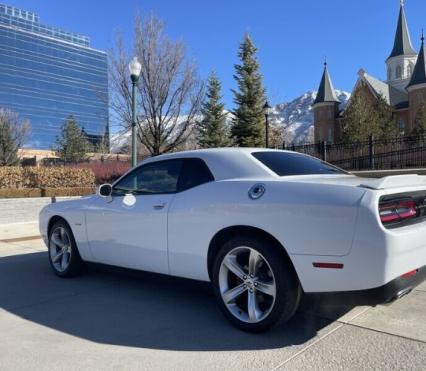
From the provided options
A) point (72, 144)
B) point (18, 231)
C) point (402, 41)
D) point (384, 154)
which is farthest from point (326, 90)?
point (18, 231)

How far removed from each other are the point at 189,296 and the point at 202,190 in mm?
1376

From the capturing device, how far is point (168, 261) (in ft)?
14.9

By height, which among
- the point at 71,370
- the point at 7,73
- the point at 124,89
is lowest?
the point at 71,370

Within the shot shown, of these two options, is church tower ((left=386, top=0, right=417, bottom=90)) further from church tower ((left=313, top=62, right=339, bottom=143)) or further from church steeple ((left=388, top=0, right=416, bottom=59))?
church tower ((left=313, top=62, right=339, bottom=143))

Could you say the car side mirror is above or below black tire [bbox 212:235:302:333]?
above

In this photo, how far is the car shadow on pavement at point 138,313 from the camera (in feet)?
12.6

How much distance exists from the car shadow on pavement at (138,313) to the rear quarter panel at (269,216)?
39 cm

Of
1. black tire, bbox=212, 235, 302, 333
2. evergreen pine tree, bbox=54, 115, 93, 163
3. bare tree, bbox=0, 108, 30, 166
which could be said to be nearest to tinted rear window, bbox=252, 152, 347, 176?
black tire, bbox=212, 235, 302, 333

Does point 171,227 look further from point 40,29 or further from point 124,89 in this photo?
point 40,29

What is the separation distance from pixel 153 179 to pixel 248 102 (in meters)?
37.2

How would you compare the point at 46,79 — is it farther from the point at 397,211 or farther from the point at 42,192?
the point at 397,211

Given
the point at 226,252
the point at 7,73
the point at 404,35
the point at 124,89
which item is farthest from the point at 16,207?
the point at 7,73

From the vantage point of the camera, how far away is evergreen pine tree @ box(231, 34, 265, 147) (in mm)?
40281

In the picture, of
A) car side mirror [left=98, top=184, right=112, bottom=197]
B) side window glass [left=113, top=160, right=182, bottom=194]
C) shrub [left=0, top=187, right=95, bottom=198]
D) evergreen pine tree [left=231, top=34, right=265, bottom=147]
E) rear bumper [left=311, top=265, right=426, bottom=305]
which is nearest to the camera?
rear bumper [left=311, top=265, right=426, bottom=305]
